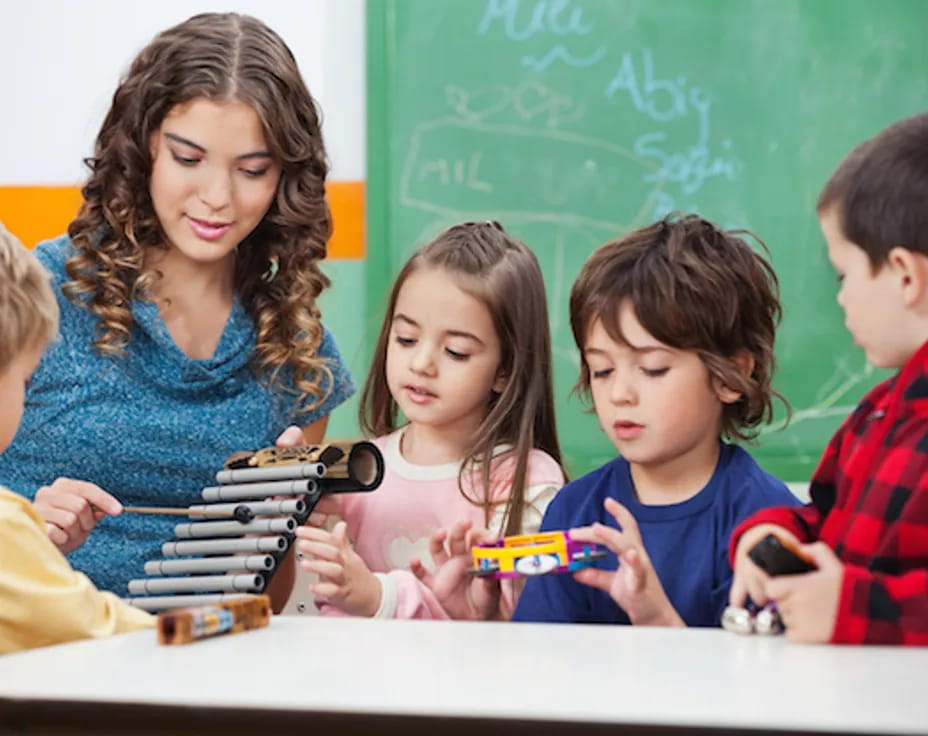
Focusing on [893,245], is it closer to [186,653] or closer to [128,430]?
[186,653]

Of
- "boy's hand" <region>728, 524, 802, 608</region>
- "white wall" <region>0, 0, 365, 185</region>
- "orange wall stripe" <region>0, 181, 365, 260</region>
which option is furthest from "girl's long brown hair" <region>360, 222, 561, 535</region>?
"white wall" <region>0, 0, 365, 185</region>

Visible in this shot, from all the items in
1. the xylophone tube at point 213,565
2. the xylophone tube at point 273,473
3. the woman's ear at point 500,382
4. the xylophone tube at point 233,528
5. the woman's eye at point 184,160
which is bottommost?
the xylophone tube at point 213,565

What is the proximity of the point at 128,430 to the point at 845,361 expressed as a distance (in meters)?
1.74

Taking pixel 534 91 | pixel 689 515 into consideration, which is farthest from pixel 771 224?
pixel 689 515

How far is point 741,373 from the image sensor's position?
5.03ft

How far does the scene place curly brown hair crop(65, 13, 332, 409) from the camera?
71.7 inches

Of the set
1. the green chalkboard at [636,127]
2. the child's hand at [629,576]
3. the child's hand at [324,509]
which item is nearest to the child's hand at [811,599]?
the child's hand at [629,576]

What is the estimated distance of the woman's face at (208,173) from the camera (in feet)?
5.85

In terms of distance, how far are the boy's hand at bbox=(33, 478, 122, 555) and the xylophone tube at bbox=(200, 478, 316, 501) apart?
12cm

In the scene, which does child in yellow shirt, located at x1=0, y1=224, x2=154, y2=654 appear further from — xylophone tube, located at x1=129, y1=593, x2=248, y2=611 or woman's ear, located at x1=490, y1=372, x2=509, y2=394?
woman's ear, located at x1=490, y1=372, x2=509, y2=394

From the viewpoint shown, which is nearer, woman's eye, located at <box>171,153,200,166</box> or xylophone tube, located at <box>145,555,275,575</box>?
xylophone tube, located at <box>145,555,275,575</box>

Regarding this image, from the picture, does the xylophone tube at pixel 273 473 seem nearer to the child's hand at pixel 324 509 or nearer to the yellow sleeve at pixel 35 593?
the child's hand at pixel 324 509

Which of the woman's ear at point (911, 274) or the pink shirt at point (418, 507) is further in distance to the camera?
the pink shirt at point (418, 507)

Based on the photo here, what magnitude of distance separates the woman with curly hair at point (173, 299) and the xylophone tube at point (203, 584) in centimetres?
36
